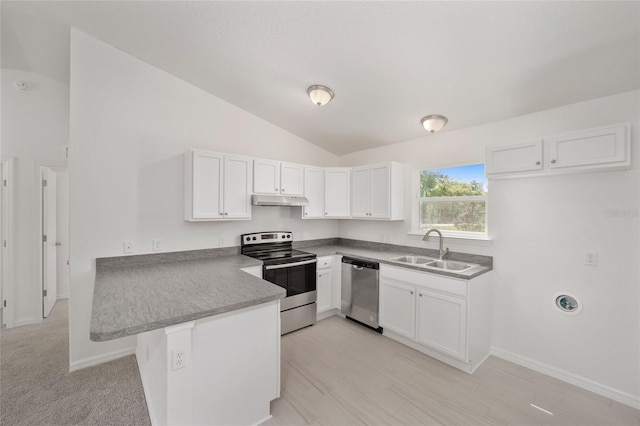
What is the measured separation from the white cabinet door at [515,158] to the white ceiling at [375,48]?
388mm

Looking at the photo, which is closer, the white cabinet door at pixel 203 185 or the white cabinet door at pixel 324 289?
the white cabinet door at pixel 203 185

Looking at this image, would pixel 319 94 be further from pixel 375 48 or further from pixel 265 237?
pixel 265 237

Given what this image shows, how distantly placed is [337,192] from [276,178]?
3.39 ft

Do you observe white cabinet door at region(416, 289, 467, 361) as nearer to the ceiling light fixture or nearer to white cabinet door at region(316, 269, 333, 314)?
white cabinet door at region(316, 269, 333, 314)

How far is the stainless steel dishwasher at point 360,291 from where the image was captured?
129 inches

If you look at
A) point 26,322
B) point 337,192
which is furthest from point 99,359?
point 337,192

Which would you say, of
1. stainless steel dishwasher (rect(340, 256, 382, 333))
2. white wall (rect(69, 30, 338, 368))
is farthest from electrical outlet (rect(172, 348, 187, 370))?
stainless steel dishwasher (rect(340, 256, 382, 333))

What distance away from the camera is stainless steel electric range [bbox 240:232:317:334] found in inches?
122

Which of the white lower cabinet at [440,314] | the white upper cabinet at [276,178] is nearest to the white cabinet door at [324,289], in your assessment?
the white lower cabinet at [440,314]

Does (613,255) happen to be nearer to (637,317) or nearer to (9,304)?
(637,317)

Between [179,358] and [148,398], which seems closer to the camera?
[179,358]

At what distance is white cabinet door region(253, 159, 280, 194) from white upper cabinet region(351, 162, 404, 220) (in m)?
1.23

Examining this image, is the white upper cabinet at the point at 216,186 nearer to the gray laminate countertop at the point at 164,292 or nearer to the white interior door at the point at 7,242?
the gray laminate countertop at the point at 164,292

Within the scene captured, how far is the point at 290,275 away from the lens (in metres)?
Result: 3.20
